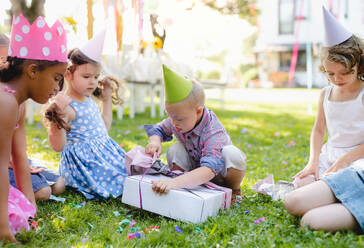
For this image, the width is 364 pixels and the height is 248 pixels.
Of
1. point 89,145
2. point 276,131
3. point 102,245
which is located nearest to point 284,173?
point 89,145

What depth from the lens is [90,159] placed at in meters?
2.97

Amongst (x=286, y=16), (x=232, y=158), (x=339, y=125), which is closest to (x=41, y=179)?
(x=232, y=158)

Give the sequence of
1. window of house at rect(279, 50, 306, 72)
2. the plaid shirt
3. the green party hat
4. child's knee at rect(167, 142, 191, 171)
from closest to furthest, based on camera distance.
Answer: the green party hat
the plaid shirt
child's knee at rect(167, 142, 191, 171)
window of house at rect(279, 50, 306, 72)

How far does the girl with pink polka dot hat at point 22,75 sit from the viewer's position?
185 centimetres

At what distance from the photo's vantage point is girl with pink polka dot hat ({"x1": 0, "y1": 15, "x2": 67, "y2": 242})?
72.9 inches

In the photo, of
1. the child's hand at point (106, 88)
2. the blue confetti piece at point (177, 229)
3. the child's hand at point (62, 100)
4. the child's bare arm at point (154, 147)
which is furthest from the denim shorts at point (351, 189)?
the child's hand at point (106, 88)

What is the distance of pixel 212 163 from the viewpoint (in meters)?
2.34

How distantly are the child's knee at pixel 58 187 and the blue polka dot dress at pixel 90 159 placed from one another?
9 centimetres

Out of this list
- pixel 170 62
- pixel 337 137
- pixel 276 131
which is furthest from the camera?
pixel 170 62

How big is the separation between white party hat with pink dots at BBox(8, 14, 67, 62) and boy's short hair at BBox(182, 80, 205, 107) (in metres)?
0.78

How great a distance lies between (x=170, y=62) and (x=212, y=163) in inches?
211

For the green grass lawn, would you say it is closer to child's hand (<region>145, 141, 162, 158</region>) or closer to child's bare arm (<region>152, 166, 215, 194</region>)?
child's bare arm (<region>152, 166, 215, 194</region>)

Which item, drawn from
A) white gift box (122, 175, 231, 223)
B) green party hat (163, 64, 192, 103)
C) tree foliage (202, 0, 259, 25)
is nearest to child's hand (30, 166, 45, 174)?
white gift box (122, 175, 231, 223)

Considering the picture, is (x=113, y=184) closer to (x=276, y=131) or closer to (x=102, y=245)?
(x=102, y=245)
